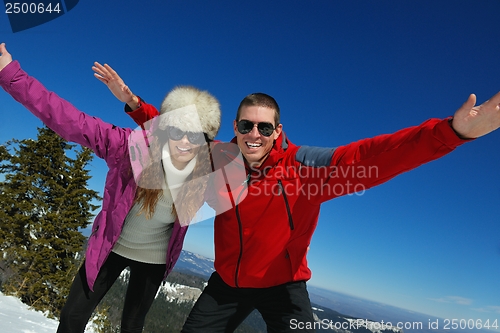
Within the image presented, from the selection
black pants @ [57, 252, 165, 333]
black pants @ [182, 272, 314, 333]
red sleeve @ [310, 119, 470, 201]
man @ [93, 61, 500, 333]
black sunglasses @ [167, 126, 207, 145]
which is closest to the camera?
red sleeve @ [310, 119, 470, 201]

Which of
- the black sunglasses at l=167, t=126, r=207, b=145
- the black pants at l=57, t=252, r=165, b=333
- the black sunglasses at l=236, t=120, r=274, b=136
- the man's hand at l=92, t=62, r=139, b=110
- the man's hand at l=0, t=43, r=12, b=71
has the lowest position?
the black pants at l=57, t=252, r=165, b=333

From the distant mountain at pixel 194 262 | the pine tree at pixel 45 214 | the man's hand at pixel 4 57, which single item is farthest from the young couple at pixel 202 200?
the pine tree at pixel 45 214

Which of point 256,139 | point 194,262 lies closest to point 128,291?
point 256,139

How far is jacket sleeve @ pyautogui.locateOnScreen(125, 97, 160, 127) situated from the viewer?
13.1 feet

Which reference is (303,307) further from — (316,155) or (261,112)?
(261,112)

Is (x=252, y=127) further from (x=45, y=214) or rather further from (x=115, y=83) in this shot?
(x=45, y=214)

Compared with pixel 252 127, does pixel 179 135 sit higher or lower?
lower

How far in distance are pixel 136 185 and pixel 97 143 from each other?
0.57 metres

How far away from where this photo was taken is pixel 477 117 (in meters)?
2.28

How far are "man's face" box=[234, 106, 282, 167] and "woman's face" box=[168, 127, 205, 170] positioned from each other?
52cm

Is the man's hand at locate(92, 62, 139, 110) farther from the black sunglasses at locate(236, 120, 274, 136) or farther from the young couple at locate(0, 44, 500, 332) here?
the black sunglasses at locate(236, 120, 274, 136)

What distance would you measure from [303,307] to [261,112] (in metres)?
2.13

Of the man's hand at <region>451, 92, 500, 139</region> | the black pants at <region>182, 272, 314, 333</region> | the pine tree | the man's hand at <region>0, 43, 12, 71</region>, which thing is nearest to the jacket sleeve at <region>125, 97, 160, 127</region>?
the man's hand at <region>0, 43, 12, 71</region>

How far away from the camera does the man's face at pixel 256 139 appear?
3.62 m
